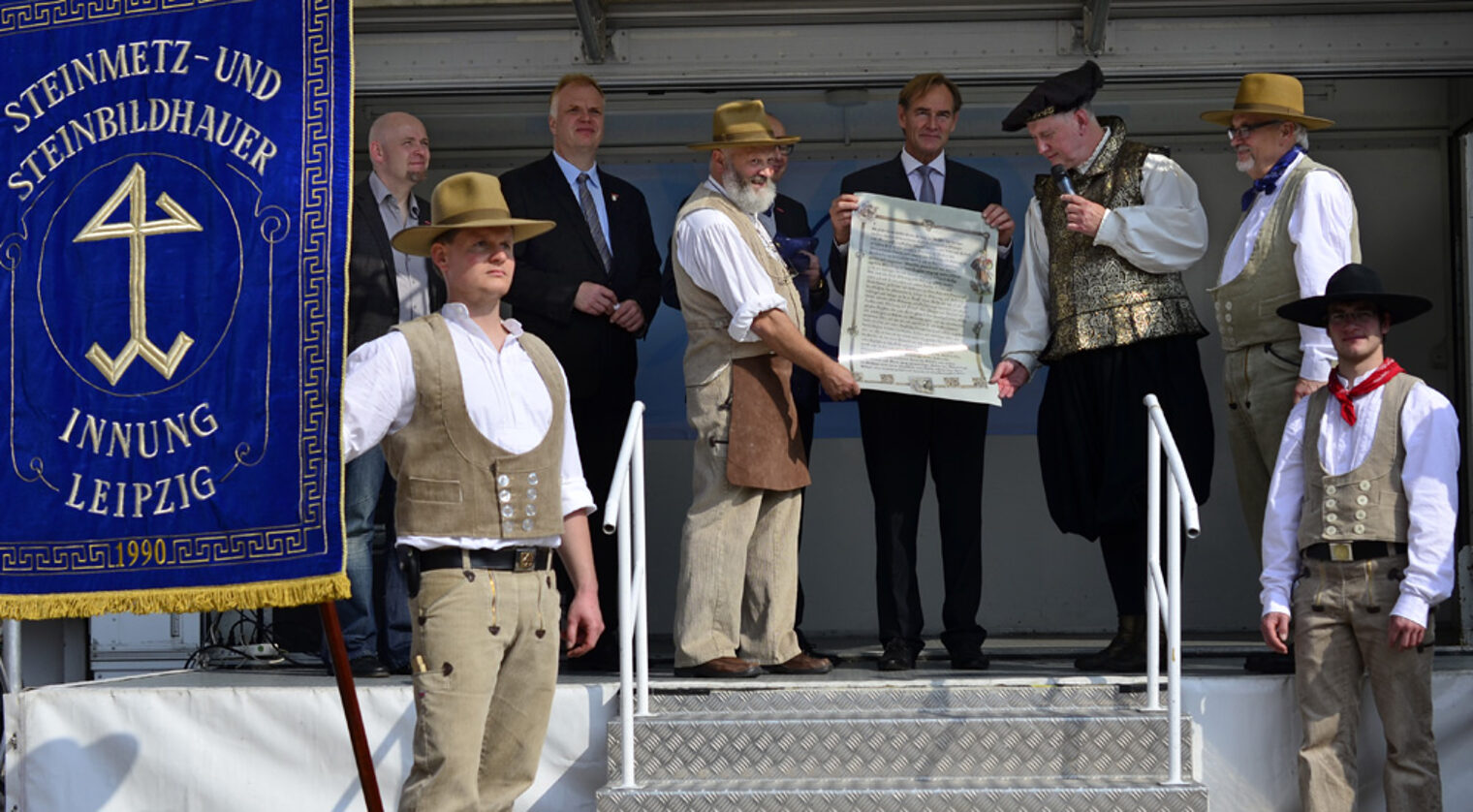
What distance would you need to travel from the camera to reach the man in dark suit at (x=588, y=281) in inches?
246

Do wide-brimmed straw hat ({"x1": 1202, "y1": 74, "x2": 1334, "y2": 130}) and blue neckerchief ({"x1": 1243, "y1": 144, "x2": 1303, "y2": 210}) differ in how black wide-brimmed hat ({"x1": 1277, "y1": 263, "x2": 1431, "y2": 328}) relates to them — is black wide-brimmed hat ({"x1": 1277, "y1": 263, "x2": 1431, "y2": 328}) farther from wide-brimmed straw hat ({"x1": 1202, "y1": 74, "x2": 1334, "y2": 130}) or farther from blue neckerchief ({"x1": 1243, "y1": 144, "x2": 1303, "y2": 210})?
wide-brimmed straw hat ({"x1": 1202, "y1": 74, "x2": 1334, "y2": 130})

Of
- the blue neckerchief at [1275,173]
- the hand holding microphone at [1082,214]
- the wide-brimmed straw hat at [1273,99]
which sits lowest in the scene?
the hand holding microphone at [1082,214]

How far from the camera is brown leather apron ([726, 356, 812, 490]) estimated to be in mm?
5699

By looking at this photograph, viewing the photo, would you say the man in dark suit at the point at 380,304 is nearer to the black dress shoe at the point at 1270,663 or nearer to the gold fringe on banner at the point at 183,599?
the gold fringe on banner at the point at 183,599

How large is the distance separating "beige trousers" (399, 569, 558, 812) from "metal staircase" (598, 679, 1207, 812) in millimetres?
729

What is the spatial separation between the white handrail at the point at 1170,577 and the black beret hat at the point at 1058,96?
1.26m

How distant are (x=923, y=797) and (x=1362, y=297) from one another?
184 centimetres

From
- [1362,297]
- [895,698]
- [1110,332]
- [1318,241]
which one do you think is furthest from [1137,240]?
[895,698]

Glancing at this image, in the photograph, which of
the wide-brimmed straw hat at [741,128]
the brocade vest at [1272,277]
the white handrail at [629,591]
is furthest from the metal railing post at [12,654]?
the brocade vest at [1272,277]

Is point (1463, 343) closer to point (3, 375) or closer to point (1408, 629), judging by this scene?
point (1408, 629)

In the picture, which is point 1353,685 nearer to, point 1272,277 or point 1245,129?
point 1272,277

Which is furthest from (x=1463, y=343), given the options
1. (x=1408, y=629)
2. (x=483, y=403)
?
(x=483, y=403)

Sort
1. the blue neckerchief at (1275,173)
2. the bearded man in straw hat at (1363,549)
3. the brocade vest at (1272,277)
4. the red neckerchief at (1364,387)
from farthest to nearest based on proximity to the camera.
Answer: the blue neckerchief at (1275,173)
the brocade vest at (1272,277)
the red neckerchief at (1364,387)
the bearded man in straw hat at (1363,549)

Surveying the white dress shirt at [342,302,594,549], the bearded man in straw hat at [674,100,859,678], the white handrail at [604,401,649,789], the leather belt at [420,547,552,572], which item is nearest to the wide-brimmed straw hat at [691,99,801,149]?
the bearded man in straw hat at [674,100,859,678]
